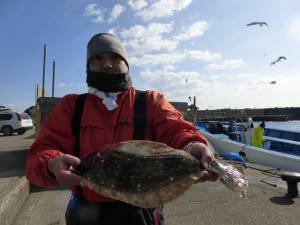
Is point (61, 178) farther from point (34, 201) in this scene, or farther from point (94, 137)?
point (34, 201)

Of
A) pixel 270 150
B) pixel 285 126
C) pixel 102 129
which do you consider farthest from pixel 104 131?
pixel 285 126

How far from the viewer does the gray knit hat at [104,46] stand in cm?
274

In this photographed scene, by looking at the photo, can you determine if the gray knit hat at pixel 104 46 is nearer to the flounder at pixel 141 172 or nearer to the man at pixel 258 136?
the flounder at pixel 141 172

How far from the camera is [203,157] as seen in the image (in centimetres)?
218

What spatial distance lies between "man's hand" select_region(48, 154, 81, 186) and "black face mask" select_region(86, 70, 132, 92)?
2.30 ft

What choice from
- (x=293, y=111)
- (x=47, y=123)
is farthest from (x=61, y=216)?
(x=293, y=111)

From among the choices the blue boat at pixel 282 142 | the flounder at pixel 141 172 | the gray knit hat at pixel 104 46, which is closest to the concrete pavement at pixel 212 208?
the gray knit hat at pixel 104 46

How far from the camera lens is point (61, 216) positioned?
6.25m

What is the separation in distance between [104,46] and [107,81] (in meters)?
0.26

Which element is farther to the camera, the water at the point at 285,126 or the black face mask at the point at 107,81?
the water at the point at 285,126

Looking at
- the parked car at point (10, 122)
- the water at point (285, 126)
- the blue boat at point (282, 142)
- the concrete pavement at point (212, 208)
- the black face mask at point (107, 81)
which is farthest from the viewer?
the parked car at point (10, 122)

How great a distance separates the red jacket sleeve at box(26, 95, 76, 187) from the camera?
93.2 inches

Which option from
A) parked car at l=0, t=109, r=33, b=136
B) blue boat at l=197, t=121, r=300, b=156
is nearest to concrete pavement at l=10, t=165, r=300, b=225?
blue boat at l=197, t=121, r=300, b=156

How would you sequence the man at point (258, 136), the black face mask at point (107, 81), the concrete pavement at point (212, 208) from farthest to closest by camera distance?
the man at point (258, 136), the concrete pavement at point (212, 208), the black face mask at point (107, 81)
